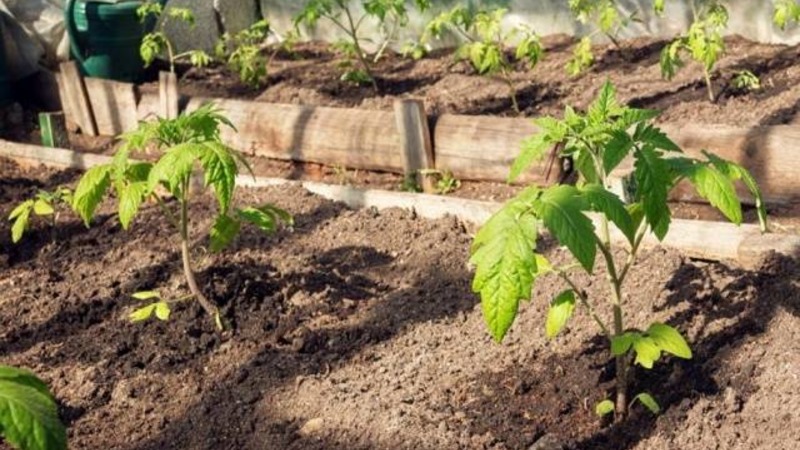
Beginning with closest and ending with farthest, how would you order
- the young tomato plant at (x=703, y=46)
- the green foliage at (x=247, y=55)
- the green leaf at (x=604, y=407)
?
the green leaf at (x=604, y=407)
the young tomato plant at (x=703, y=46)
the green foliage at (x=247, y=55)

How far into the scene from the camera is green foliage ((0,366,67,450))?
2109mm

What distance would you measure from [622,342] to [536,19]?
506cm

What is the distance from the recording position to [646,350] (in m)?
3.04

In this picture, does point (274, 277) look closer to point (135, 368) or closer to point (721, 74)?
point (135, 368)

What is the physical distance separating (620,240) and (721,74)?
2.27 meters

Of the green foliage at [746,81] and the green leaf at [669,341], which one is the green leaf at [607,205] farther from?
the green foliage at [746,81]

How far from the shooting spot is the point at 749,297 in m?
3.66

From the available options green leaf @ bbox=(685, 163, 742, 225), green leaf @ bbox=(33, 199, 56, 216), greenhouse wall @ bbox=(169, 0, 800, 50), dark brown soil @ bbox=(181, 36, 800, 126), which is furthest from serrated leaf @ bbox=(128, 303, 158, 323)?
greenhouse wall @ bbox=(169, 0, 800, 50)

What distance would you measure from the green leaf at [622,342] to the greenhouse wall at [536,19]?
4.22 metres

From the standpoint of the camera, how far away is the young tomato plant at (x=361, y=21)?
22.3 feet

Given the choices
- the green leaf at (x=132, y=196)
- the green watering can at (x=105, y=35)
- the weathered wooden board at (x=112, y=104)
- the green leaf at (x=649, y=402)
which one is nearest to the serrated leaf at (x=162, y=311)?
the green leaf at (x=132, y=196)

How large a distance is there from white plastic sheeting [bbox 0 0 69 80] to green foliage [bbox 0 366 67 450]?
641cm

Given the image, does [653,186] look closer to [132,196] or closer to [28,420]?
[28,420]

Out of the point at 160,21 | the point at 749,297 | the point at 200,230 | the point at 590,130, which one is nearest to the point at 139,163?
the point at 200,230
